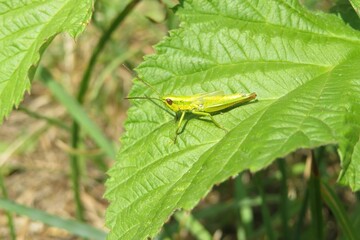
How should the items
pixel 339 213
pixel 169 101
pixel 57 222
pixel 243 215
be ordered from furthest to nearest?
pixel 243 215 < pixel 57 222 < pixel 339 213 < pixel 169 101

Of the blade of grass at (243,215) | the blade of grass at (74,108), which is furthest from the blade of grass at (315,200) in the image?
the blade of grass at (74,108)

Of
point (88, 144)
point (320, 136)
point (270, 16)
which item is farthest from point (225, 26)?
point (88, 144)

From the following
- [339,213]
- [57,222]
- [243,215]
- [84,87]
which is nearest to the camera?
[339,213]

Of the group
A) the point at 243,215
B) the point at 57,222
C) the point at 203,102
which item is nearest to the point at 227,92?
the point at 203,102

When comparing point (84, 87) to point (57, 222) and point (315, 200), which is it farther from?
point (315, 200)

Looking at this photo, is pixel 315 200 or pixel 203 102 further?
pixel 315 200

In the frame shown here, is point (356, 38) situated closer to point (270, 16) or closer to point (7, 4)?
point (270, 16)

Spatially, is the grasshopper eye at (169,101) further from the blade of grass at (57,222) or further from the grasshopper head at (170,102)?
the blade of grass at (57,222)
